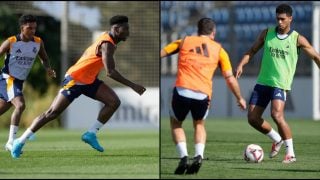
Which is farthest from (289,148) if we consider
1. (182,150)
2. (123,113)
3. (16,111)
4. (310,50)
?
(123,113)

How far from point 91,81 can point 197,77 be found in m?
2.88

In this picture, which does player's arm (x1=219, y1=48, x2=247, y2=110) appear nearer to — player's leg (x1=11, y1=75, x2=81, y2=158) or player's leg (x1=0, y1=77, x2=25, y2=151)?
player's leg (x1=11, y1=75, x2=81, y2=158)

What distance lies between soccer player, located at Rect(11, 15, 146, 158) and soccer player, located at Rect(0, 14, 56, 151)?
101cm

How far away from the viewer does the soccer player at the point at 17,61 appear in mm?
14047

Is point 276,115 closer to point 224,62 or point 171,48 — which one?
point 224,62

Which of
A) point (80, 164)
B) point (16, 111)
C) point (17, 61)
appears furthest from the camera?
point (16, 111)

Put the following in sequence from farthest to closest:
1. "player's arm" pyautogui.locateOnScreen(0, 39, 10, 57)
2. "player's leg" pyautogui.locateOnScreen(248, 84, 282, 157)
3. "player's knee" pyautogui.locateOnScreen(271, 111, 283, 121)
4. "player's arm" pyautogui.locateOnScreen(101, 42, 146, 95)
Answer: "player's arm" pyautogui.locateOnScreen(0, 39, 10, 57) → "player's leg" pyautogui.locateOnScreen(248, 84, 282, 157) → "player's knee" pyautogui.locateOnScreen(271, 111, 283, 121) → "player's arm" pyautogui.locateOnScreen(101, 42, 146, 95)

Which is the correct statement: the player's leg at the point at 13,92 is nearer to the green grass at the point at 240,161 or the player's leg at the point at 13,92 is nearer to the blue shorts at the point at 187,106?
the green grass at the point at 240,161

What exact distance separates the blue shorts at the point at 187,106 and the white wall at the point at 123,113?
21.2 meters

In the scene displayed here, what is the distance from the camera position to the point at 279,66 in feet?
42.8

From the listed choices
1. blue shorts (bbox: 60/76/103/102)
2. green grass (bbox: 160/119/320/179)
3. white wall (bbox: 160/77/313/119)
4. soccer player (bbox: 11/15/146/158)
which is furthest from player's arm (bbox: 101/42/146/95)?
white wall (bbox: 160/77/313/119)

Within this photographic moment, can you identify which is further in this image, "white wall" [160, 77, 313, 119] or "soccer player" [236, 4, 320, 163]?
"white wall" [160, 77, 313, 119]

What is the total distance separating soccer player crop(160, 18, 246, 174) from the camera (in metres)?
10.9

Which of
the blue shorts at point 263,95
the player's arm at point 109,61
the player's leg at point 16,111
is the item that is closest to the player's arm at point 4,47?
the player's leg at point 16,111
